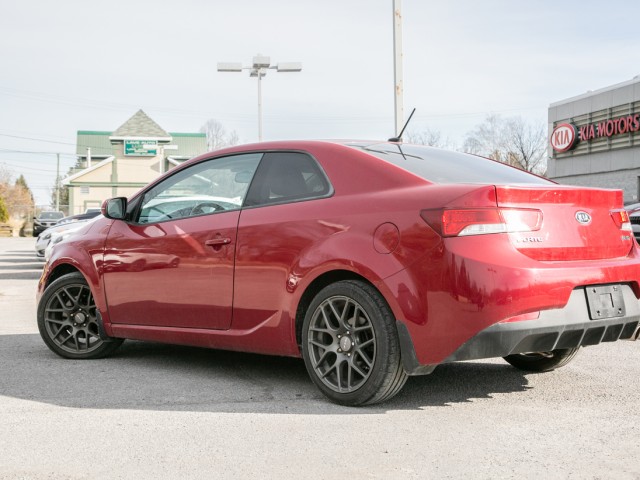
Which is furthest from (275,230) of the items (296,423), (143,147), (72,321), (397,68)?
(143,147)

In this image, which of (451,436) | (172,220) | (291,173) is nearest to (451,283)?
(451,436)

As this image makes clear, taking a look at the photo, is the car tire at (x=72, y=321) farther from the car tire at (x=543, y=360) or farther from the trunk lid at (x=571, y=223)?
the trunk lid at (x=571, y=223)

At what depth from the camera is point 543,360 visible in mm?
5613

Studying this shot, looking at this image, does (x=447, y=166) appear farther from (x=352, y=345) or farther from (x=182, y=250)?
(x=182, y=250)

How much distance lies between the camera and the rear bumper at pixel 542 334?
4.20 m

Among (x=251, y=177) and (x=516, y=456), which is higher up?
(x=251, y=177)

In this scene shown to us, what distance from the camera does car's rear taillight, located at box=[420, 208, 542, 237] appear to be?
13.9ft

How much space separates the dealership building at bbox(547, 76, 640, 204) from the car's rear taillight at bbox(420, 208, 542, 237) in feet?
75.6

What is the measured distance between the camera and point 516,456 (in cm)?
369

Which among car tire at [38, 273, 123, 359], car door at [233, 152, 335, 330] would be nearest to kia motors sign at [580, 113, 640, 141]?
car tire at [38, 273, 123, 359]

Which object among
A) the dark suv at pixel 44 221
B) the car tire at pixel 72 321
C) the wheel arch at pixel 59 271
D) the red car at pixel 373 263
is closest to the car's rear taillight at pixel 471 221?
the red car at pixel 373 263

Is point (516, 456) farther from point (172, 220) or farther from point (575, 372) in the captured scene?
point (172, 220)

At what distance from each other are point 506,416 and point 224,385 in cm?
186

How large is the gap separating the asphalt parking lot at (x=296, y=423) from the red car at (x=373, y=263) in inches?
11.9
